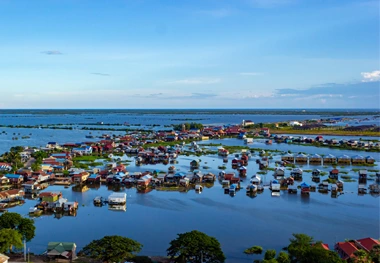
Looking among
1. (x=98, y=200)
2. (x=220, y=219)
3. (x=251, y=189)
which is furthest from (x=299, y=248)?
(x=98, y=200)

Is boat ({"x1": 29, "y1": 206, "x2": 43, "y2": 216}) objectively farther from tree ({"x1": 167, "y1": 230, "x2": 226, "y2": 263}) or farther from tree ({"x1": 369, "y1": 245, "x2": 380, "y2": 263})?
tree ({"x1": 369, "y1": 245, "x2": 380, "y2": 263})

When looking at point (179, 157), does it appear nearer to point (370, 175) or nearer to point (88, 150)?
point (88, 150)

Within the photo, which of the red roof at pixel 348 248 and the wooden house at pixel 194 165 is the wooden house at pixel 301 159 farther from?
the red roof at pixel 348 248

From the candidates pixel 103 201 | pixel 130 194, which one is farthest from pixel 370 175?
pixel 103 201

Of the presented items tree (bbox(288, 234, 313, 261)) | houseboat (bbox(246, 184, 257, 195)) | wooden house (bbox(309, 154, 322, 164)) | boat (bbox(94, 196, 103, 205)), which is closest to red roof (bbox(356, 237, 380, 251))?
tree (bbox(288, 234, 313, 261))

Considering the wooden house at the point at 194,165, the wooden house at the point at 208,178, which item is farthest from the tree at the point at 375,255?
the wooden house at the point at 194,165

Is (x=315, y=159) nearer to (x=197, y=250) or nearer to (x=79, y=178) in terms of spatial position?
(x=79, y=178)

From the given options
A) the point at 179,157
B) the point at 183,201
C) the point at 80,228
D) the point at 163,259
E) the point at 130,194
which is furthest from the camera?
the point at 179,157
